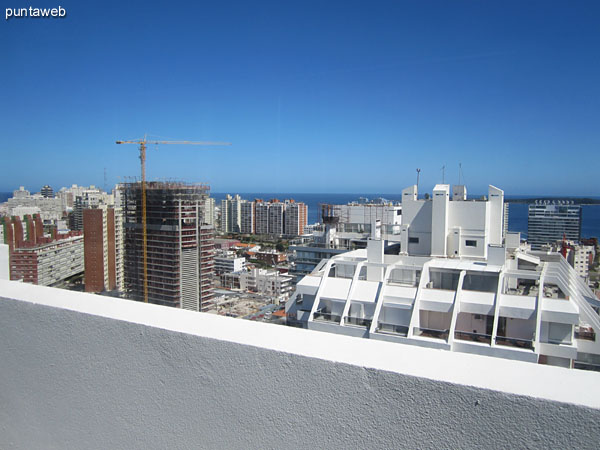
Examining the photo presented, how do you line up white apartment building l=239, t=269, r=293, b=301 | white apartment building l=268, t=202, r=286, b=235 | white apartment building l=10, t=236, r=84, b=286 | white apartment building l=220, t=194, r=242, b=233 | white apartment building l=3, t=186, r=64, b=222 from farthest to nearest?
1. white apartment building l=220, t=194, r=242, b=233
2. white apartment building l=268, t=202, r=286, b=235
3. white apartment building l=239, t=269, r=293, b=301
4. white apartment building l=3, t=186, r=64, b=222
5. white apartment building l=10, t=236, r=84, b=286

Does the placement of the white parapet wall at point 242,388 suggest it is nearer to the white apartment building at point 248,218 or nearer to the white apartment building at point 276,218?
the white apartment building at point 276,218

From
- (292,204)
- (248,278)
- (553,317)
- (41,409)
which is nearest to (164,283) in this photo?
(248,278)

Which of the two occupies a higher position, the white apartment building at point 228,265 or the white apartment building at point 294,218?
the white apartment building at point 294,218

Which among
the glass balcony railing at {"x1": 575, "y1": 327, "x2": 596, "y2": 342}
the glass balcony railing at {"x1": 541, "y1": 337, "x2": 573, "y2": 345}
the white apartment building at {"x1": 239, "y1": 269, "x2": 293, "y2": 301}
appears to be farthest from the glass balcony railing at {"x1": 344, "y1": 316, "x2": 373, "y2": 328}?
the white apartment building at {"x1": 239, "y1": 269, "x2": 293, "y2": 301}

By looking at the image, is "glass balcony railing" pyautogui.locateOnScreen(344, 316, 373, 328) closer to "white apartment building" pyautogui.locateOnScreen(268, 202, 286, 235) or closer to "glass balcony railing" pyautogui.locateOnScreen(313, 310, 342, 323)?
"glass balcony railing" pyautogui.locateOnScreen(313, 310, 342, 323)

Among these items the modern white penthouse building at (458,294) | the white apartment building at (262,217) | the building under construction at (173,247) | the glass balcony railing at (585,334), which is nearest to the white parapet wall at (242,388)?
the modern white penthouse building at (458,294)

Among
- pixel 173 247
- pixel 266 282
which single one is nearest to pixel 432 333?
pixel 173 247
